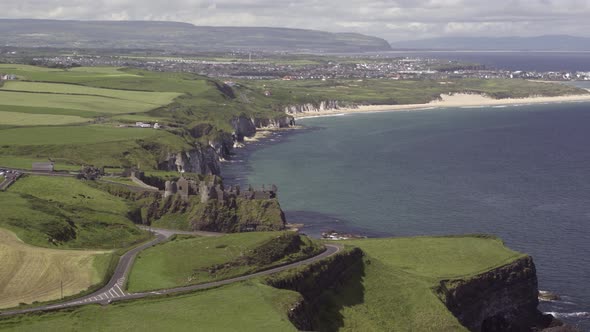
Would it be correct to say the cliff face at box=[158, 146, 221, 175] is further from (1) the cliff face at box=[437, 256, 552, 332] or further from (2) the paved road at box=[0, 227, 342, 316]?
(1) the cliff face at box=[437, 256, 552, 332]

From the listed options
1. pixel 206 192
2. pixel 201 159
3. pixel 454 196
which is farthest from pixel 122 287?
pixel 201 159

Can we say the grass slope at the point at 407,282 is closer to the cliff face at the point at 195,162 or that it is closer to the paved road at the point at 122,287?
the paved road at the point at 122,287

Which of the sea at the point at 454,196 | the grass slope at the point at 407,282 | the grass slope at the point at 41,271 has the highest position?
the grass slope at the point at 41,271

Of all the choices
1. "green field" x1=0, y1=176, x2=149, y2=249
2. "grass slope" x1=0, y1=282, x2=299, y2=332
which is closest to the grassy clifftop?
"grass slope" x1=0, y1=282, x2=299, y2=332

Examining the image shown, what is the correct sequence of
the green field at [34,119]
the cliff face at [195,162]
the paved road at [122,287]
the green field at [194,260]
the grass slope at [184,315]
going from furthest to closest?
the green field at [34,119] < the cliff face at [195,162] < the green field at [194,260] < the paved road at [122,287] < the grass slope at [184,315]

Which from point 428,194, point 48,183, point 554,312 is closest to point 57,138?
point 48,183

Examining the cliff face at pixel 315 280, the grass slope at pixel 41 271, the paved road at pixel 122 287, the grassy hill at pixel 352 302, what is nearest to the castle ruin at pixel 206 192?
the grassy hill at pixel 352 302
